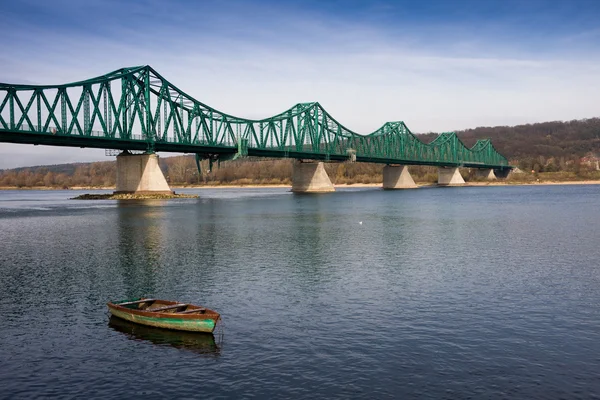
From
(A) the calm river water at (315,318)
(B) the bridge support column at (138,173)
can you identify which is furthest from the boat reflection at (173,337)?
(B) the bridge support column at (138,173)

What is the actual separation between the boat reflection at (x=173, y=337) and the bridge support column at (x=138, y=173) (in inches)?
4011

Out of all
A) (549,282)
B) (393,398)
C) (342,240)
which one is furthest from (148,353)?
(342,240)

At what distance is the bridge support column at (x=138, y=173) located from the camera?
123438 millimetres

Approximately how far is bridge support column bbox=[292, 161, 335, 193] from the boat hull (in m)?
144

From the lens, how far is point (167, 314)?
76.5ft

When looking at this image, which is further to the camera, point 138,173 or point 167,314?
point 138,173

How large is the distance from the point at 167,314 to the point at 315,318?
609cm

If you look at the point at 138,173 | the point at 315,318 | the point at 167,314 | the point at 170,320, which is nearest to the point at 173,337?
the point at 170,320

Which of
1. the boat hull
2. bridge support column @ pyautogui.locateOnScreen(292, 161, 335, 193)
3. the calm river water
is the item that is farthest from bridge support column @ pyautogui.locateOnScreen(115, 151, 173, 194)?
the boat hull

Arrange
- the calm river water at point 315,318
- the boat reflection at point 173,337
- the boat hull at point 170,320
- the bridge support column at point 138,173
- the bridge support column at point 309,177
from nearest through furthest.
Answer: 1. the calm river water at point 315,318
2. the boat reflection at point 173,337
3. the boat hull at point 170,320
4. the bridge support column at point 138,173
5. the bridge support column at point 309,177

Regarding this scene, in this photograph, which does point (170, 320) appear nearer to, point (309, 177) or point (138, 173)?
point (138, 173)

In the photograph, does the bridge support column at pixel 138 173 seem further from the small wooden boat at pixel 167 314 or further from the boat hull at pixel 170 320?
the boat hull at pixel 170 320

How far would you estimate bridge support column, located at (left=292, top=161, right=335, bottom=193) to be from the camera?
16912cm

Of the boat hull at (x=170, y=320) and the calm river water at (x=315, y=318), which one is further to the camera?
the boat hull at (x=170, y=320)
